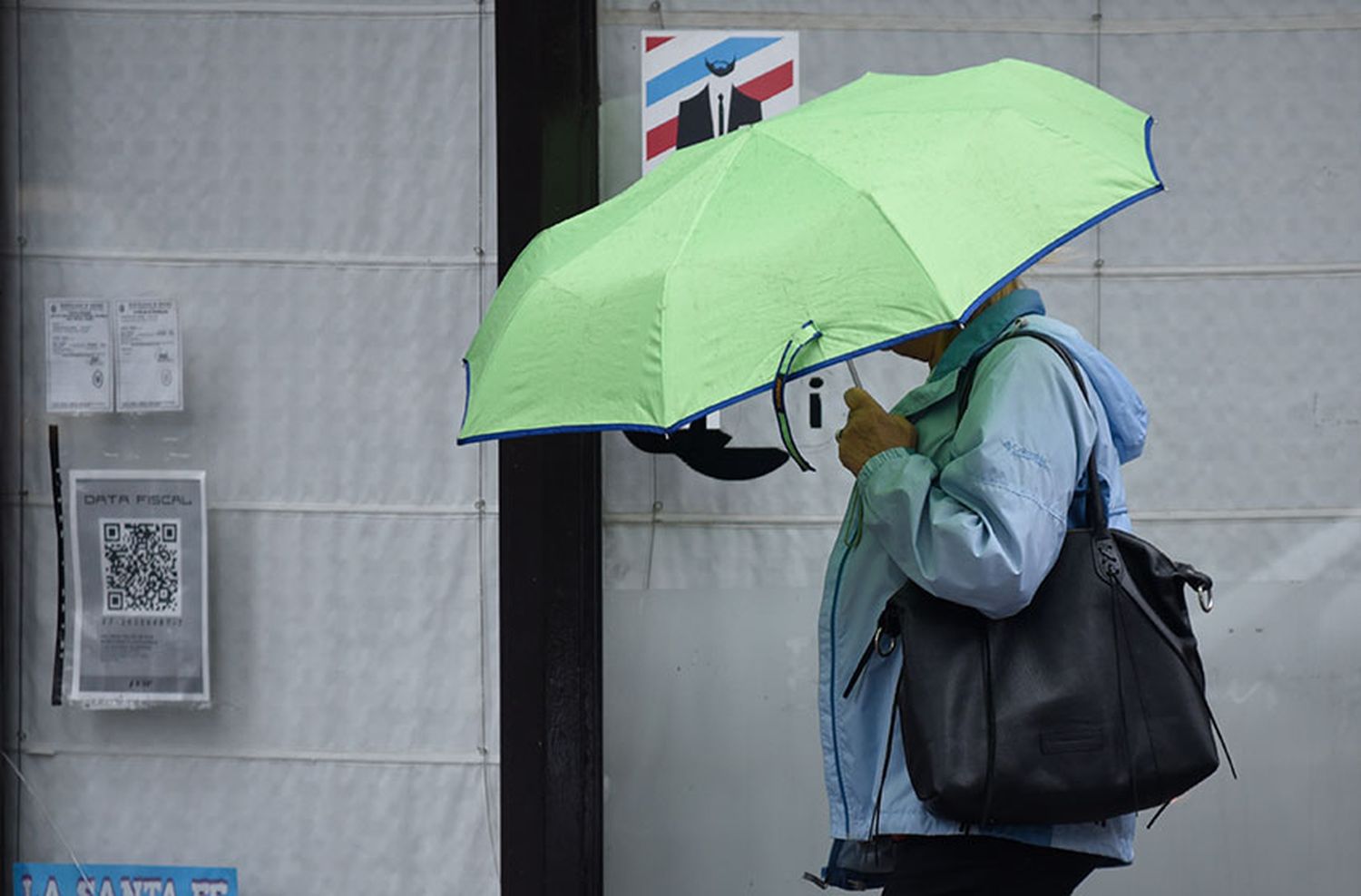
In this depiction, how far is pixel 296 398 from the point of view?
4.30 metres

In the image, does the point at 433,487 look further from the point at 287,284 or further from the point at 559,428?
the point at 559,428

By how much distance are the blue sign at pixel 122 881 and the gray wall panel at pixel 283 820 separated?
3 centimetres

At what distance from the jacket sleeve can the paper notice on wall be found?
7.81ft

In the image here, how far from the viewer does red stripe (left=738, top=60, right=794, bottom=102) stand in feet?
13.7

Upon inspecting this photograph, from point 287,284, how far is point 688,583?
1.22 metres

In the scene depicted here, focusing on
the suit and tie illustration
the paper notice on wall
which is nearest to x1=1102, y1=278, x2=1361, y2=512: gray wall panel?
the suit and tie illustration

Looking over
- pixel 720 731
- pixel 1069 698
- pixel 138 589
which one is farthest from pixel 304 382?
pixel 1069 698

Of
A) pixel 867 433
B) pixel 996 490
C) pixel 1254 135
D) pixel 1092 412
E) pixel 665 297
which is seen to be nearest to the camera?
pixel 665 297

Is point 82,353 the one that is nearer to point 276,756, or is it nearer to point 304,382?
point 304,382

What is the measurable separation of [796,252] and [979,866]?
950 millimetres

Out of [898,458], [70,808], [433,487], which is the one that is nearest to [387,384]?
[433,487]

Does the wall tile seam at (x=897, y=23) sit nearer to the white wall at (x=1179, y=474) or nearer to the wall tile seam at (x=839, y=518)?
the white wall at (x=1179, y=474)

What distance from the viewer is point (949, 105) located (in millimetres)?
2426

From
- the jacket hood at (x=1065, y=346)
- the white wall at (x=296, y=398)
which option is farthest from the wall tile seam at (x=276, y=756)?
the jacket hood at (x=1065, y=346)
